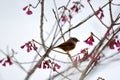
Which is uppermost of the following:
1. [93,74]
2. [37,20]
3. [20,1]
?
[20,1]

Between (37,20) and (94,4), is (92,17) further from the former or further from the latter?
(37,20)

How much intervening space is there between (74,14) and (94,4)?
10 cm

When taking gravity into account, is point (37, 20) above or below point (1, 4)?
below

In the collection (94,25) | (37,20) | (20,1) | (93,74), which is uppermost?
(20,1)

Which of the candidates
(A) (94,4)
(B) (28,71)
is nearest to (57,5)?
(A) (94,4)

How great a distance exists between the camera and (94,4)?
1.09 m

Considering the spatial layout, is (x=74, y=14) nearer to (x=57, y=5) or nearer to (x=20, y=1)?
(x=57, y=5)

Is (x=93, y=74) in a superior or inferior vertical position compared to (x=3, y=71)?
inferior

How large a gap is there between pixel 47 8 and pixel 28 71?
29cm

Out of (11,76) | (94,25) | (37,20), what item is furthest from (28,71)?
(94,25)

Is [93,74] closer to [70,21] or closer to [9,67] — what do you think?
[70,21]

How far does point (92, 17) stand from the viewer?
111cm

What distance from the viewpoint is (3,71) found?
110 cm

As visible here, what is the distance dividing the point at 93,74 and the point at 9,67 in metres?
0.36
